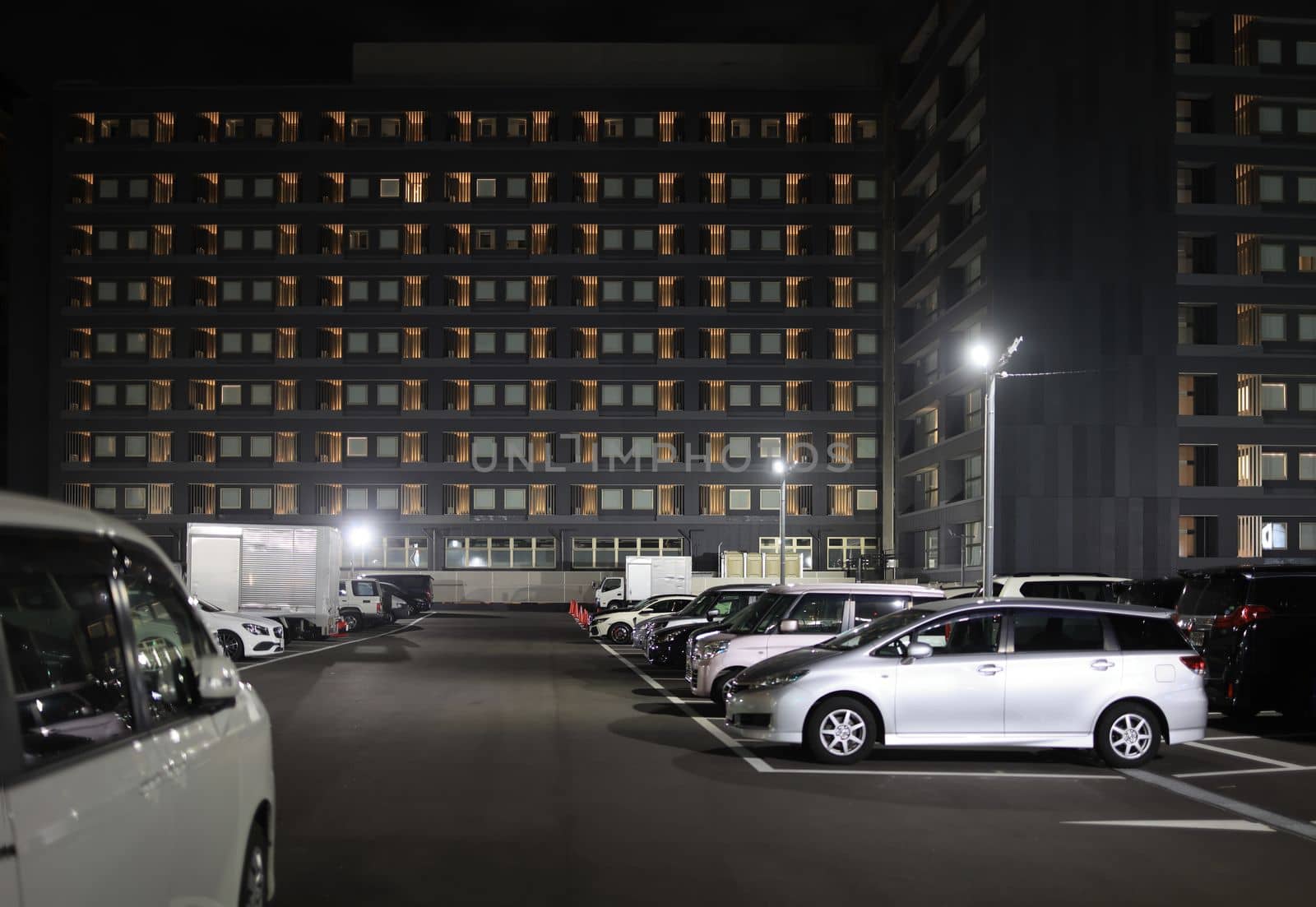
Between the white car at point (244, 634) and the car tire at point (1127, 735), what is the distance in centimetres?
2076

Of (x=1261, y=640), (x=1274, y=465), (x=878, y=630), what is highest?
(x=1274, y=465)

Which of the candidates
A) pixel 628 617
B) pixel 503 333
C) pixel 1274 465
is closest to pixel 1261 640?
pixel 628 617

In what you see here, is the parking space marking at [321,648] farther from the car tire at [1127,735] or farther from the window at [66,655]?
the window at [66,655]

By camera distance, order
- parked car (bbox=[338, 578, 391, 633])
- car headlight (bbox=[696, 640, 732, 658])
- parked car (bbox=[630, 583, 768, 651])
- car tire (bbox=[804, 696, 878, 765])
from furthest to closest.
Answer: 1. parked car (bbox=[338, 578, 391, 633])
2. parked car (bbox=[630, 583, 768, 651])
3. car headlight (bbox=[696, 640, 732, 658])
4. car tire (bbox=[804, 696, 878, 765])

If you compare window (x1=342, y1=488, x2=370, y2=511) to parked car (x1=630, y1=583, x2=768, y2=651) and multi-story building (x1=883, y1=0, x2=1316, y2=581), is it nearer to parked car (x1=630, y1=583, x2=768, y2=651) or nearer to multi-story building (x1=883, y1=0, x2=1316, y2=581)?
multi-story building (x1=883, y1=0, x2=1316, y2=581)

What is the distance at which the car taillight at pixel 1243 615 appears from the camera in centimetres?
1694

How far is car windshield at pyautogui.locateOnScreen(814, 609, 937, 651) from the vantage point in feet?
45.6

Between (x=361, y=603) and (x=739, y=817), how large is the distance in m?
38.9

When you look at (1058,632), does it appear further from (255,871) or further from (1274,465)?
(1274,465)

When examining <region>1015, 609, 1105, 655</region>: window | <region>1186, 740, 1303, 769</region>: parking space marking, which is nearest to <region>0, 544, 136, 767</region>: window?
<region>1015, 609, 1105, 655</region>: window

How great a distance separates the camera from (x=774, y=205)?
8469 cm

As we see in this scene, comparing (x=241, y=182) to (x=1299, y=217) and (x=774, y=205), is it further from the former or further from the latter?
(x=1299, y=217)

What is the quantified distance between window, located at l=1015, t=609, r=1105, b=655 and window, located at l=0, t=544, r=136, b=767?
34.8ft

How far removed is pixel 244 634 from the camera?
1185 inches
